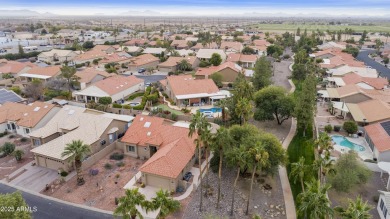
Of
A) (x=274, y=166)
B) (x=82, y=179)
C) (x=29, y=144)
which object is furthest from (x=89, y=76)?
(x=274, y=166)

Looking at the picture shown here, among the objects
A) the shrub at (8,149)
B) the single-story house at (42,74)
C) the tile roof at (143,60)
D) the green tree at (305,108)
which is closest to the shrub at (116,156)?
the shrub at (8,149)

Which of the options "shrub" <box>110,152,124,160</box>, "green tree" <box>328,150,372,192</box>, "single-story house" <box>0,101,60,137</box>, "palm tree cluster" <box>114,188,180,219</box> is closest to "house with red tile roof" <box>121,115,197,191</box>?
"shrub" <box>110,152,124,160</box>

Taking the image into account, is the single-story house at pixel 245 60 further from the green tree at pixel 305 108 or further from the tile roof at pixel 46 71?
the tile roof at pixel 46 71

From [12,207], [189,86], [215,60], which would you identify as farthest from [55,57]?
[12,207]

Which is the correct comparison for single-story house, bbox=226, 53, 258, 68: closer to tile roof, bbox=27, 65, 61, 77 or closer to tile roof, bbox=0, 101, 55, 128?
tile roof, bbox=27, 65, 61, 77

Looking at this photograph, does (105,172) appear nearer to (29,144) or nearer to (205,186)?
(205,186)

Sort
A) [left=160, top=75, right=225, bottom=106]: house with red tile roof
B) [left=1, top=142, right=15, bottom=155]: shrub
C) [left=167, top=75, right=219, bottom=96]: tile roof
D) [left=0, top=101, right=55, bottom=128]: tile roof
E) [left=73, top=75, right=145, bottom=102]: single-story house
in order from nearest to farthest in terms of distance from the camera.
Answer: [left=1, top=142, right=15, bottom=155]: shrub → [left=0, top=101, right=55, bottom=128]: tile roof → [left=160, top=75, right=225, bottom=106]: house with red tile roof → [left=73, top=75, right=145, bottom=102]: single-story house → [left=167, top=75, right=219, bottom=96]: tile roof
